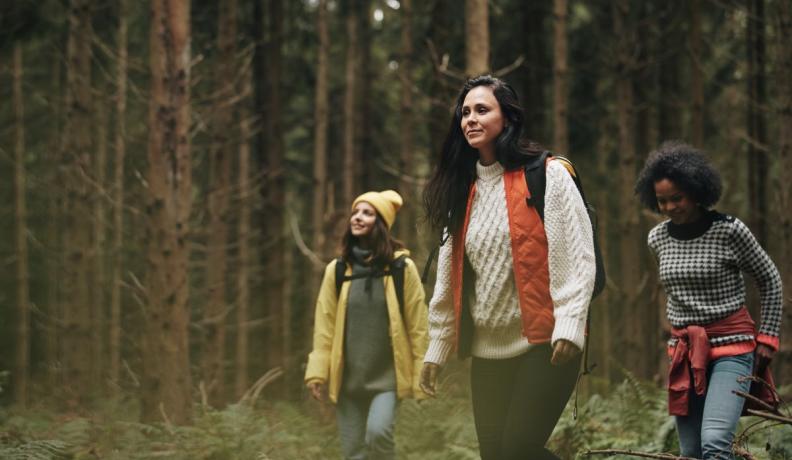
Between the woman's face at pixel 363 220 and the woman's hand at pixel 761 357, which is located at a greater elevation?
the woman's face at pixel 363 220

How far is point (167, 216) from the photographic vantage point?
795cm

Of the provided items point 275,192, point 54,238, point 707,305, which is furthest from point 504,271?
point 54,238

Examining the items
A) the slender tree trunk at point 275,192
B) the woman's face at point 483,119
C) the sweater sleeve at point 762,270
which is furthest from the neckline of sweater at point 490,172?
the slender tree trunk at point 275,192

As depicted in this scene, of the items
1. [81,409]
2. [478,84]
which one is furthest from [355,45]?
[478,84]

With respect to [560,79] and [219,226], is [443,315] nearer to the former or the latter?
[560,79]

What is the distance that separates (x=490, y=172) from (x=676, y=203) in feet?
3.69

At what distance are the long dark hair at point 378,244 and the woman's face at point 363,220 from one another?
1.2 inches

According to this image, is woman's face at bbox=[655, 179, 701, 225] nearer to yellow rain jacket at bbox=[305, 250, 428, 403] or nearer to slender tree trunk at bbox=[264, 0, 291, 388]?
yellow rain jacket at bbox=[305, 250, 428, 403]

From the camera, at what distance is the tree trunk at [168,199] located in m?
7.95

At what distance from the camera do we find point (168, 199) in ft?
26.1

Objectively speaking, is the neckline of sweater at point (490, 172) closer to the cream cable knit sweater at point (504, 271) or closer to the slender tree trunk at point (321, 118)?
the cream cable knit sweater at point (504, 271)

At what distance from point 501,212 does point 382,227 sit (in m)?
2.31

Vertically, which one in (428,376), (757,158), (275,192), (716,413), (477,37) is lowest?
(716,413)

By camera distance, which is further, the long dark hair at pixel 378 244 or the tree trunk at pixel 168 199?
the tree trunk at pixel 168 199
